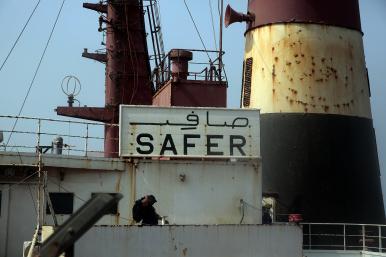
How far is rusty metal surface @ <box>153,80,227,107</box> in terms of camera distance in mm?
19344

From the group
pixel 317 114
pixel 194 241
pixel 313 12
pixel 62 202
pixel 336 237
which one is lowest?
pixel 336 237

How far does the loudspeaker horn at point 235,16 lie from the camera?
58.6 ft

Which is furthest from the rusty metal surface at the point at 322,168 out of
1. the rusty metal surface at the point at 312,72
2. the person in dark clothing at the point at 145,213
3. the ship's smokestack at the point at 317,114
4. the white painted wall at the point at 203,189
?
the person in dark clothing at the point at 145,213

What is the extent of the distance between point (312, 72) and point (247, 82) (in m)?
2.24

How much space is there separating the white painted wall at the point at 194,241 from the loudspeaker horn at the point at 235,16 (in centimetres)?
726

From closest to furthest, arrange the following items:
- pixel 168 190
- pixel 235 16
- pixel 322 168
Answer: pixel 168 190
pixel 322 168
pixel 235 16

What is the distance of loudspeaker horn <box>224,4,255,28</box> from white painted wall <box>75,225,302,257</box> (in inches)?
286

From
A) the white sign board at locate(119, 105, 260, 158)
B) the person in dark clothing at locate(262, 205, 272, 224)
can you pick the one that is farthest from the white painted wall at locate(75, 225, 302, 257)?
the person in dark clothing at locate(262, 205, 272, 224)

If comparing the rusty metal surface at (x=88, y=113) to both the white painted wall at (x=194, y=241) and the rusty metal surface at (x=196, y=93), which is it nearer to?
the rusty metal surface at (x=196, y=93)

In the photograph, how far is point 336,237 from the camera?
51.9ft

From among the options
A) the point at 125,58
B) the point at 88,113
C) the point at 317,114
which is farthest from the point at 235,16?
the point at 88,113

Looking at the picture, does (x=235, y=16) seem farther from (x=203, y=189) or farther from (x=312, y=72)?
(x=203, y=189)

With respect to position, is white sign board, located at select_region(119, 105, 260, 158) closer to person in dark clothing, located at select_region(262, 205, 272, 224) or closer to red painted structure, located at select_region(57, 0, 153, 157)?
person in dark clothing, located at select_region(262, 205, 272, 224)

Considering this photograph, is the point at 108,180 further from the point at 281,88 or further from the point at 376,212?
the point at 376,212
